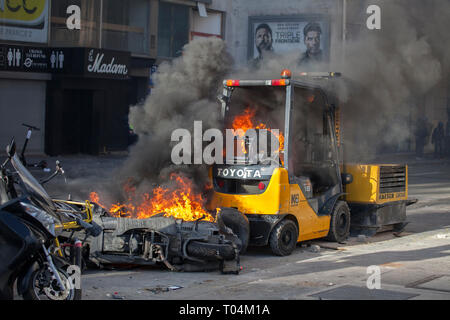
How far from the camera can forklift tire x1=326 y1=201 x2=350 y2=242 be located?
1116 cm

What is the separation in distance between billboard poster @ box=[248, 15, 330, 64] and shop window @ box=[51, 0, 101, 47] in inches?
454

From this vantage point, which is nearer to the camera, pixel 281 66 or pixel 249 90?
pixel 249 90

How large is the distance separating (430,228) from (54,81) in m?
17.0

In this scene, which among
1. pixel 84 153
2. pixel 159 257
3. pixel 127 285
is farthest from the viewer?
pixel 84 153

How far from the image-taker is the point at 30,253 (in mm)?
6312

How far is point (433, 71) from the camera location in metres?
→ 14.1

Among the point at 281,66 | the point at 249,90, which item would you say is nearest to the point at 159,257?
the point at 249,90

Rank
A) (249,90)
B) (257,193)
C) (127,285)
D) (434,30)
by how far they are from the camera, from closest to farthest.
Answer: (127,285) → (257,193) → (249,90) → (434,30)

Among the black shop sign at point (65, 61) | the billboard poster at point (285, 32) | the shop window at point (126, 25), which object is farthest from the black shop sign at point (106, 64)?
the billboard poster at point (285, 32)

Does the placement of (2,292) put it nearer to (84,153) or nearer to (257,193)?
(257,193)

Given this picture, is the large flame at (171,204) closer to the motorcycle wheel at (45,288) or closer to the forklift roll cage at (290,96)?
the forklift roll cage at (290,96)

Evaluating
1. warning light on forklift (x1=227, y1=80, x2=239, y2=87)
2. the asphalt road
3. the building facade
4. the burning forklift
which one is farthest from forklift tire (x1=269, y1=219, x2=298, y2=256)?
the building facade

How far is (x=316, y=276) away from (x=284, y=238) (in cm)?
164

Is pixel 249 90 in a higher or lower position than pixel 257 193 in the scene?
higher
